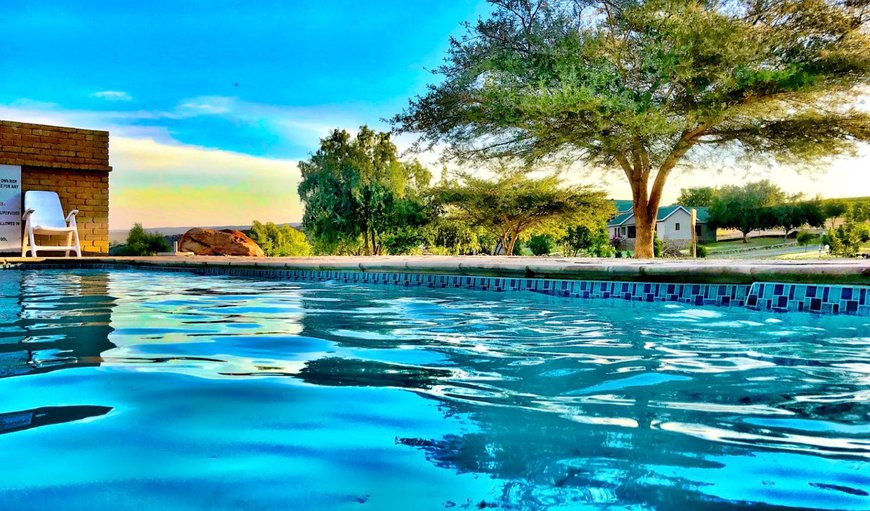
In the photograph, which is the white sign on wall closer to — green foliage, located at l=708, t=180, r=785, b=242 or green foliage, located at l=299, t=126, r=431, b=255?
green foliage, located at l=299, t=126, r=431, b=255

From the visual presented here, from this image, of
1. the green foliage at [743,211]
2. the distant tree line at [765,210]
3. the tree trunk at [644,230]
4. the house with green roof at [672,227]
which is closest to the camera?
the tree trunk at [644,230]

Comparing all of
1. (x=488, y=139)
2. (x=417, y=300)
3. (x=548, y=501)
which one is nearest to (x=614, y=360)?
(x=548, y=501)

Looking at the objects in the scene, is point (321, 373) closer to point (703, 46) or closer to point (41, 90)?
point (703, 46)

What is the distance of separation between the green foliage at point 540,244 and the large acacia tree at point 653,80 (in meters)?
23.4

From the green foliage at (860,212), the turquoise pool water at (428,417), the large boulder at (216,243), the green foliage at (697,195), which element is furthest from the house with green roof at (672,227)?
the turquoise pool water at (428,417)

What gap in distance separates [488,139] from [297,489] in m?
12.6

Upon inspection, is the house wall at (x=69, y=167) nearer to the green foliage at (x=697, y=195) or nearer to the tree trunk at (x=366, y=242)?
the tree trunk at (x=366, y=242)

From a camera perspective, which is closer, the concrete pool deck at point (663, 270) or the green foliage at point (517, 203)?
the concrete pool deck at point (663, 270)

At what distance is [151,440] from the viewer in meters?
1.39

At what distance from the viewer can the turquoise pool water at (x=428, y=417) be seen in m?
1.15

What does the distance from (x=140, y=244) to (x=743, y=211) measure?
43.7 metres

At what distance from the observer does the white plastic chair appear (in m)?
11.1

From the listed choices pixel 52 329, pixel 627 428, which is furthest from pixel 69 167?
pixel 627 428

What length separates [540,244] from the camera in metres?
37.0
